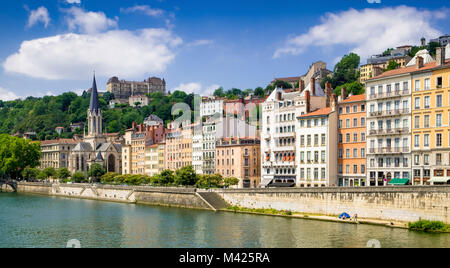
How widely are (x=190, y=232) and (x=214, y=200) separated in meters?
22.2

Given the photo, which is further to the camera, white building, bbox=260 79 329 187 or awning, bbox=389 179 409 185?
white building, bbox=260 79 329 187

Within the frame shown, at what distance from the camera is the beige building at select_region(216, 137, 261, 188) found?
90.1m

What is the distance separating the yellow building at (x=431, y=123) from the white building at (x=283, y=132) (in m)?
18.1

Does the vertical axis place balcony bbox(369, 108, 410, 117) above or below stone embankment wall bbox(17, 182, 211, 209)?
above

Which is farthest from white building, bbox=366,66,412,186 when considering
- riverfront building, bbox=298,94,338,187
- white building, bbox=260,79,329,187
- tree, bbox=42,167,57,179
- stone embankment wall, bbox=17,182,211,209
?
tree, bbox=42,167,57,179

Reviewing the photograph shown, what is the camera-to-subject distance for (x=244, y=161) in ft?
297

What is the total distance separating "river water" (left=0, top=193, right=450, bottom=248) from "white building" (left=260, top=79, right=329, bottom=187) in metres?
14.1

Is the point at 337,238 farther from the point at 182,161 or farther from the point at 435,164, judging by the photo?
the point at 182,161

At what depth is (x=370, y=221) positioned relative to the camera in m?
51.8

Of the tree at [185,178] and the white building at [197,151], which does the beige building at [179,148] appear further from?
the tree at [185,178]

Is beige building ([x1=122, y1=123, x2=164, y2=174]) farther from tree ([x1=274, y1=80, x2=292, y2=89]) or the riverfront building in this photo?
tree ([x1=274, y1=80, x2=292, y2=89])

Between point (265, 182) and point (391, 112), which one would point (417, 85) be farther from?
point (265, 182)

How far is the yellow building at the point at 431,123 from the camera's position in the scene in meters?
55.7

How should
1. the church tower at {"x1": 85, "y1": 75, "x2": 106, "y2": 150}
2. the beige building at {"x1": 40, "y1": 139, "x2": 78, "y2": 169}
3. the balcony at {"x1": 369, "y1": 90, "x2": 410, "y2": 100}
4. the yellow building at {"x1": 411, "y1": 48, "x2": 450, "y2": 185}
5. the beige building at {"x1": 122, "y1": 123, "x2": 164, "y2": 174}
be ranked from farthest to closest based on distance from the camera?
the beige building at {"x1": 40, "y1": 139, "x2": 78, "y2": 169} < the church tower at {"x1": 85, "y1": 75, "x2": 106, "y2": 150} < the beige building at {"x1": 122, "y1": 123, "x2": 164, "y2": 174} < the balcony at {"x1": 369, "y1": 90, "x2": 410, "y2": 100} < the yellow building at {"x1": 411, "y1": 48, "x2": 450, "y2": 185}
